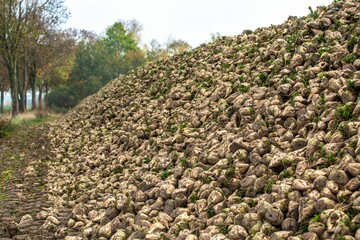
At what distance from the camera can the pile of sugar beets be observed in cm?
481

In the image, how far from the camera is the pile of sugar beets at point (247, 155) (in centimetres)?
481

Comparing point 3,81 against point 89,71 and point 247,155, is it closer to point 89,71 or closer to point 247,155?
point 89,71

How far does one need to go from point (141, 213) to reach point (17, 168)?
8.02m

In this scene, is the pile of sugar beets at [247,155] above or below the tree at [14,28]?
below

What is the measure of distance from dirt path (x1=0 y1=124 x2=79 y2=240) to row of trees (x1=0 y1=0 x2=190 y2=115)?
12535 mm

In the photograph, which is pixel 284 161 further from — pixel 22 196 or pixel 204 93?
pixel 22 196

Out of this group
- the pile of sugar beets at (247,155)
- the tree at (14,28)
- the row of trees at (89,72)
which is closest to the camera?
the pile of sugar beets at (247,155)

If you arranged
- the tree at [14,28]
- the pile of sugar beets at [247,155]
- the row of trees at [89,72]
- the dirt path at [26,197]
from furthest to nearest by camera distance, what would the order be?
1. the row of trees at [89,72]
2. the tree at [14,28]
3. the dirt path at [26,197]
4. the pile of sugar beets at [247,155]

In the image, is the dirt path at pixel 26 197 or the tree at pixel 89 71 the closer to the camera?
the dirt path at pixel 26 197

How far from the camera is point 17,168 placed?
42.1 ft

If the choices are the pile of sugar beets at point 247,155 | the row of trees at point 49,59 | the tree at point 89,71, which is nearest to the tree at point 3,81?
the row of trees at point 49,59

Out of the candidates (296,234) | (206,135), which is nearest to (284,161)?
(296,234)

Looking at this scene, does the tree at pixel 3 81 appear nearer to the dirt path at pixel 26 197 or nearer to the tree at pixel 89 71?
the tree at pixel 89 71

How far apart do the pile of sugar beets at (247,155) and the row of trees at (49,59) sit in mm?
18253
